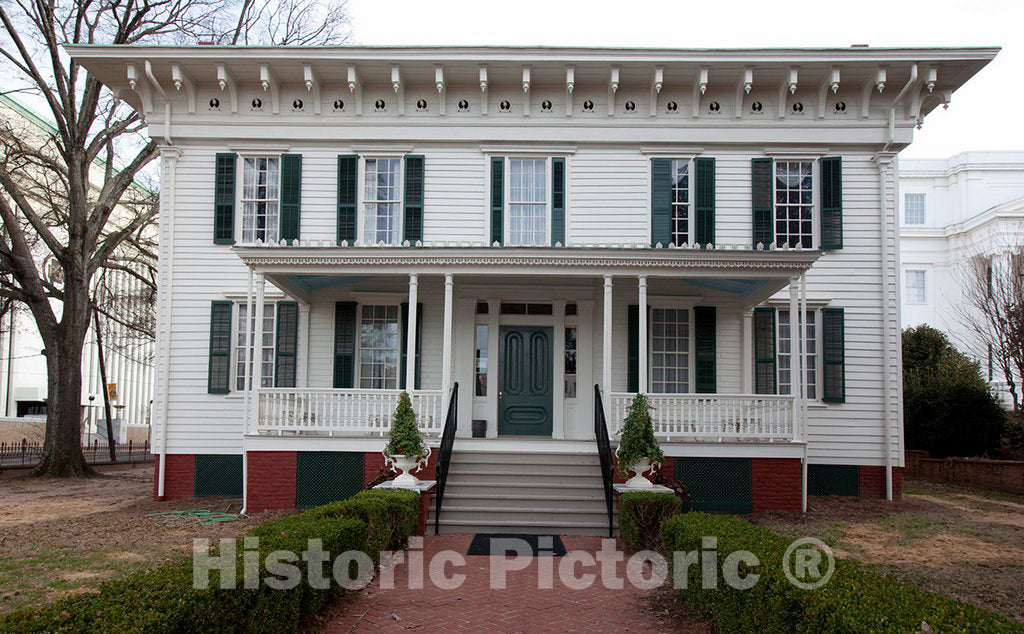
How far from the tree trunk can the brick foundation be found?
9316mm

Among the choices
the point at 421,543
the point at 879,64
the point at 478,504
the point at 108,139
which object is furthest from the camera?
the point at 108,139

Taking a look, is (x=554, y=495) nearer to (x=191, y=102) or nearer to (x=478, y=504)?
(x=478, y=504)

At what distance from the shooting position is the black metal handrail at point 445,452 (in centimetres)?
1205

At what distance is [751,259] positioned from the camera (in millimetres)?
13758

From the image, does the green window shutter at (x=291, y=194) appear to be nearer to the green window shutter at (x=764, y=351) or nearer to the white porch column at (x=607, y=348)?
the white porch column at (x=607, y=348)

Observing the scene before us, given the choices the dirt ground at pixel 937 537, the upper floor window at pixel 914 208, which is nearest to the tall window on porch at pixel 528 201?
the dirt ground at pixel 937 537

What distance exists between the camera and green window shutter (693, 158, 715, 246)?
632 inches

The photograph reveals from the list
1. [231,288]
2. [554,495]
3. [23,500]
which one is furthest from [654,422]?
[23,500]

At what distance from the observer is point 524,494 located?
13.0 metres

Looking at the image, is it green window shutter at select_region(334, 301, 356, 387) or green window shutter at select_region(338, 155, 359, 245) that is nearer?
green window shutter at select_region(334, 301, 356, 387)

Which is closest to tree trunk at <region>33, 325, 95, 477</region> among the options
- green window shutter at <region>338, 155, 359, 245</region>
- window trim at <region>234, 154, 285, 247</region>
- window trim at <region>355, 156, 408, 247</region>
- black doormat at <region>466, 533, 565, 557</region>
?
window trim at <region>234, 154, 285, 247</region>

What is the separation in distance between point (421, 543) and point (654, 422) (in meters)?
4.71

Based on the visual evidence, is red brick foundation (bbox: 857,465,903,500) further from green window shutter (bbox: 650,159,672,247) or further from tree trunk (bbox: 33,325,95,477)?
tree trunk (bbox: 33,325,95,477)

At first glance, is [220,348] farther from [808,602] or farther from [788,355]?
[808,602]
